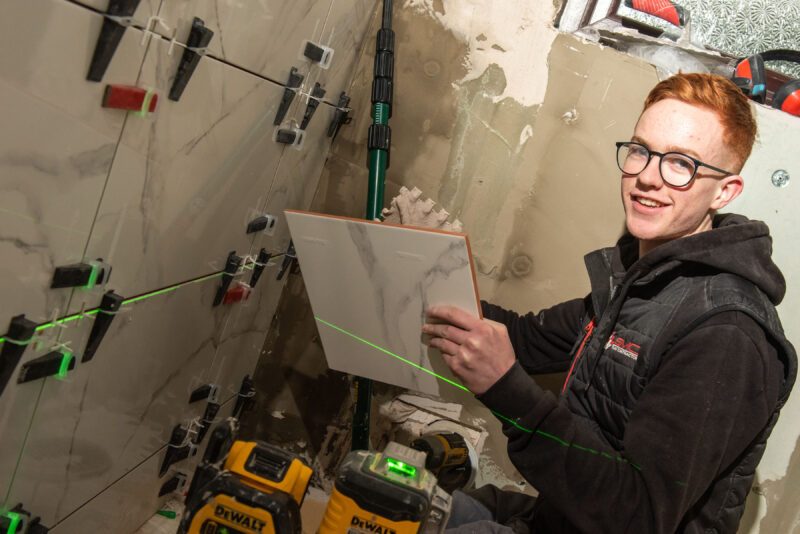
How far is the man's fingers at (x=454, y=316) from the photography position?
1.35m

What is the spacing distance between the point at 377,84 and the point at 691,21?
3.68 ft

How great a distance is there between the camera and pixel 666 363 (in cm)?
116

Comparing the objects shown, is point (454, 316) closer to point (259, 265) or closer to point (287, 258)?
point (259, 265)

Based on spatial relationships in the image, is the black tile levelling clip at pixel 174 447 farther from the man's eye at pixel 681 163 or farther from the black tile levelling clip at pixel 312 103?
the man's eye at pixel 681 163

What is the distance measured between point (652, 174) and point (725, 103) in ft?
0.68

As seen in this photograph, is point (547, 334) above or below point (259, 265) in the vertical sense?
above

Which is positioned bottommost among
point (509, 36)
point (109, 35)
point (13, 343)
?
point (13, 343)

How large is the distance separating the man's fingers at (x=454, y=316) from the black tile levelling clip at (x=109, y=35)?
83 centimetres

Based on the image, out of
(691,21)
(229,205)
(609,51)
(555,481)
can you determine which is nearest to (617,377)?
(555,481)

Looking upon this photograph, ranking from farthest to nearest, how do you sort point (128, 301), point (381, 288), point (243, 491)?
point (381, 288)
point (128, 301)
point (243, 491)

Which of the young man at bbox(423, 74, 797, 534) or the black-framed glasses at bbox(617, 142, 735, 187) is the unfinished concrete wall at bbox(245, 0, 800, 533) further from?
the black-framed glasses at bbox(617, 142, 735, 187)

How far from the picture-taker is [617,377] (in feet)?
4.28

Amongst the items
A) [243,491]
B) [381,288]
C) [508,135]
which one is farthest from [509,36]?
[243,491]

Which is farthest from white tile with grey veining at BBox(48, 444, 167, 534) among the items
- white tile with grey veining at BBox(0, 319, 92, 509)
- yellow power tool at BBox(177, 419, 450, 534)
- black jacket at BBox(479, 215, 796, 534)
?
black jacket at BBox(479, 215, 796, 534)
